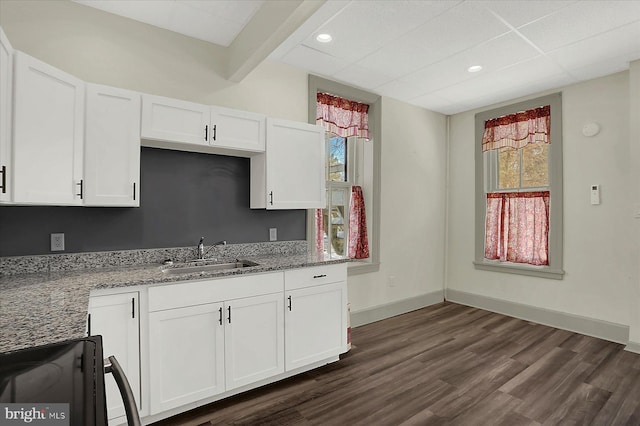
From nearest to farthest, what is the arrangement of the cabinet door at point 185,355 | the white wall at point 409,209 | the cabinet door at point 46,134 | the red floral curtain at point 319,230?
the cabinet door at point 46,134, the cabinet door at point 185,355, the red floral curtain at point 319,230, the white wall at point 409,209

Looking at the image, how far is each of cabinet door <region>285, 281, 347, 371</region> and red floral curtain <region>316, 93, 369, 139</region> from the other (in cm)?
179

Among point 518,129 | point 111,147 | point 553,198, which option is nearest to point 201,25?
point 111,147

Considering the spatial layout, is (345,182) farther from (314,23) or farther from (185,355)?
(185,355)

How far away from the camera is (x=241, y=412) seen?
2244 mm

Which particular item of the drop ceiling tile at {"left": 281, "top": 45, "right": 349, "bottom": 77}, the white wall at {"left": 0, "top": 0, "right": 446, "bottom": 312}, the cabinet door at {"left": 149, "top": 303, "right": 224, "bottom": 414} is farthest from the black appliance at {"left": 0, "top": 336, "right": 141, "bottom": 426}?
the drop ceiling tile at {"left": 281, "top": 45, "right": 349, "bottom": 77}

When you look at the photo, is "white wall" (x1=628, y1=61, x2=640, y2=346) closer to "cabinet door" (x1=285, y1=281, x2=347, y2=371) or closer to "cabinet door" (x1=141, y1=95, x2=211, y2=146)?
"cabinet door" (x1=285, y1=281, x2=347, y2=371)

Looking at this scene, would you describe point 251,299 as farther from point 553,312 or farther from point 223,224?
point 553,312

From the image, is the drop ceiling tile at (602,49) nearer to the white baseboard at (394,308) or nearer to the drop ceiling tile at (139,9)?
the white baseboard at (394,308)

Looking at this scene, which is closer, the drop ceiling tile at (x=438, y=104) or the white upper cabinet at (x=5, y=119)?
the white upper cabinet at (x=5, y=119)

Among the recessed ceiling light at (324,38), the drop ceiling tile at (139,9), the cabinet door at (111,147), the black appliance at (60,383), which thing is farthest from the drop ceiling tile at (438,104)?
the black appliance at (60,383)

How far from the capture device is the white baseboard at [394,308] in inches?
154

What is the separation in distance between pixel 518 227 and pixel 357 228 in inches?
79.4

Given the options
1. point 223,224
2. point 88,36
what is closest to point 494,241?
point 223,224

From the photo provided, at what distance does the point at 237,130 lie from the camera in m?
2.72
